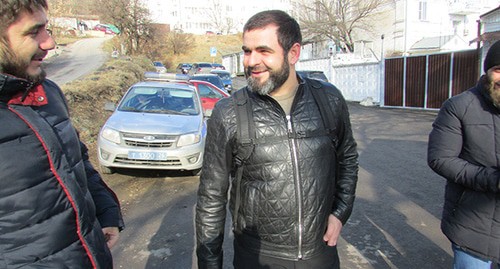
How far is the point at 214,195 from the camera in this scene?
1.96m

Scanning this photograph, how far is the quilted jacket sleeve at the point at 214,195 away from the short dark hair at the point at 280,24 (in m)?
0.44

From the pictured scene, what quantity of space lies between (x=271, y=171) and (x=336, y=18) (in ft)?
118

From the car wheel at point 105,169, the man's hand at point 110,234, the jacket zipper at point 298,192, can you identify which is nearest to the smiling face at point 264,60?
the jacket zipper at point 298,192

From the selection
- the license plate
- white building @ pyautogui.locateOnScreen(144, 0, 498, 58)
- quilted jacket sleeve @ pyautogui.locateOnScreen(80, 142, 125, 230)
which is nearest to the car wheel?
the license plate

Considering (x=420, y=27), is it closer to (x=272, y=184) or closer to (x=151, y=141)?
(x=151, y=141)

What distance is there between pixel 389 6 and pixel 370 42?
13.7ft

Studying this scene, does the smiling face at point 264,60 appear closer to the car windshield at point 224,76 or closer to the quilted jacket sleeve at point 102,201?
the quilted jacket sleeve at point 102,201

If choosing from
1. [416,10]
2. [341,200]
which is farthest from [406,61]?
[416,10]

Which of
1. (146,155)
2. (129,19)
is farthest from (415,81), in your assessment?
(129,19)

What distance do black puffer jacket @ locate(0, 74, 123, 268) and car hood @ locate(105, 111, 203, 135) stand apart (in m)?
4.62

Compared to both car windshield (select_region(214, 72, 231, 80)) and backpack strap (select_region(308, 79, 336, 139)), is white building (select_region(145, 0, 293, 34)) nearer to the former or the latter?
car windshield (select_region(214, 72, 231, 80))

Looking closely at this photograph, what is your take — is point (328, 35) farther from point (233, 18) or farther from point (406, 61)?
point (233, 18)

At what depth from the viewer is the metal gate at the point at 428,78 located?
1394 cm

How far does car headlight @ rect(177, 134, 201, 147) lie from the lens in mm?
6226
